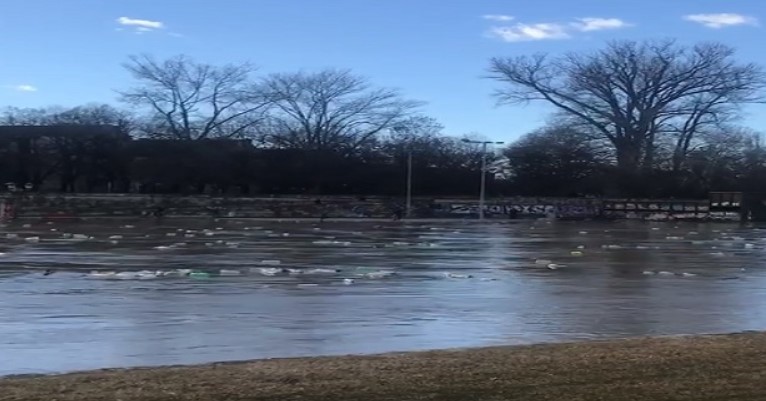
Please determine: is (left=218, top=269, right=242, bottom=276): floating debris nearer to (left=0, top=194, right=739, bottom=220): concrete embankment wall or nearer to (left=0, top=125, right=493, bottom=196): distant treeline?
(left=0, top=194, right=739, bottom=220): concrete embankment wall

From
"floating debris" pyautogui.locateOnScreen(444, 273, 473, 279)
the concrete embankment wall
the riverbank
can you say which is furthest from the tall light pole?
the riverbank

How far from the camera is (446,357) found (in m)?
8.73

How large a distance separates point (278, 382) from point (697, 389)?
315 centimetres

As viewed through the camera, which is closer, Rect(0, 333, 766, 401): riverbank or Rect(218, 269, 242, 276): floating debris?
Rect(0, 333, 766, 401): riverbank

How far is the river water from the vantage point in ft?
34.9

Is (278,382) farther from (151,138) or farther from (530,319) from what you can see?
(151,138)

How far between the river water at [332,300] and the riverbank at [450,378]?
1.46 metres

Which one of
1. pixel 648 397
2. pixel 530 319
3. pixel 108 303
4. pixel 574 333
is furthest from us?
pixel 108 303

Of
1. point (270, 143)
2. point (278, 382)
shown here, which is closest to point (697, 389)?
point (278, 382)

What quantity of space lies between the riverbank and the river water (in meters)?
1.46

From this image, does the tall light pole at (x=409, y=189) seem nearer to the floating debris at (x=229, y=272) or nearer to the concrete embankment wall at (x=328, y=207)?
the concrete embankment wall at (x=328, y=207)

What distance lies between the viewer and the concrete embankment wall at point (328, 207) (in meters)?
63.6

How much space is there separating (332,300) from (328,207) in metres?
52.7

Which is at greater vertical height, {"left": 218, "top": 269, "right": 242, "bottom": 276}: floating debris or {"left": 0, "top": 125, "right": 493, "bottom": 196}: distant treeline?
{"left": 0, "top": 125, "right": 493, "bottom": 196}: distant treeline
